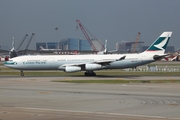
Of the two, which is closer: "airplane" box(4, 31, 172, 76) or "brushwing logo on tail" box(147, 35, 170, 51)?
"airplane" box(4, 31, 172, 76)

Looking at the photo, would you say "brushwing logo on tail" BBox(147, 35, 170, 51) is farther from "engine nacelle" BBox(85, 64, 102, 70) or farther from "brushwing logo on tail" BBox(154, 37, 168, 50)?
"engine nacelle" BBox(85, 64, 102, 70)

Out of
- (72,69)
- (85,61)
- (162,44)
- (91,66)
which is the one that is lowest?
(72,69)

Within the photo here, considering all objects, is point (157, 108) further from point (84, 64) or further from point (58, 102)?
point (84, 64)

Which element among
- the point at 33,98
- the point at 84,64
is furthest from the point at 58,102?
the point at 84,64

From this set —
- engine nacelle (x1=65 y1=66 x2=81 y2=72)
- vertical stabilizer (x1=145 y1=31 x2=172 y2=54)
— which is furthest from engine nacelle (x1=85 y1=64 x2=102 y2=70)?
vertical stabilizer (x1=145 y1=31 x2=172 y2=54)

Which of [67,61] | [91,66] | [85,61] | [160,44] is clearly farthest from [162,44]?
[67,61]

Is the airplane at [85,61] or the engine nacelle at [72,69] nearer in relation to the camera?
the engine nacelle at [72,69]

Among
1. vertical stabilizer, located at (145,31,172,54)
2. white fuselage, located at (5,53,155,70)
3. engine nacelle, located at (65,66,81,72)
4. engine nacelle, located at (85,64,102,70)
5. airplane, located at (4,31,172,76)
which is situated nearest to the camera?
engine nacelle, located at (65,66,81,72)

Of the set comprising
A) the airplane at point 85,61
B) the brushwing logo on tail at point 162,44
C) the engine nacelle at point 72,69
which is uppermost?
the brushwing logo on tail at point 162,44

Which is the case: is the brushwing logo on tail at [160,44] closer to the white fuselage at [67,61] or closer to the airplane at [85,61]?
the airplane at [85,61]

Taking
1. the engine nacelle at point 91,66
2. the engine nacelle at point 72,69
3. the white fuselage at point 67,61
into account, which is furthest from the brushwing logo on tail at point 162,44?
the engine nacelle at point 72,69

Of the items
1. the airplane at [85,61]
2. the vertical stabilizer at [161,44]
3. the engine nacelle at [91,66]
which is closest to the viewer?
the engine nacelle at [91,66]

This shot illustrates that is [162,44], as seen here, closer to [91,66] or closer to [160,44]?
[160,44]

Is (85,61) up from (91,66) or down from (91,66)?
up
